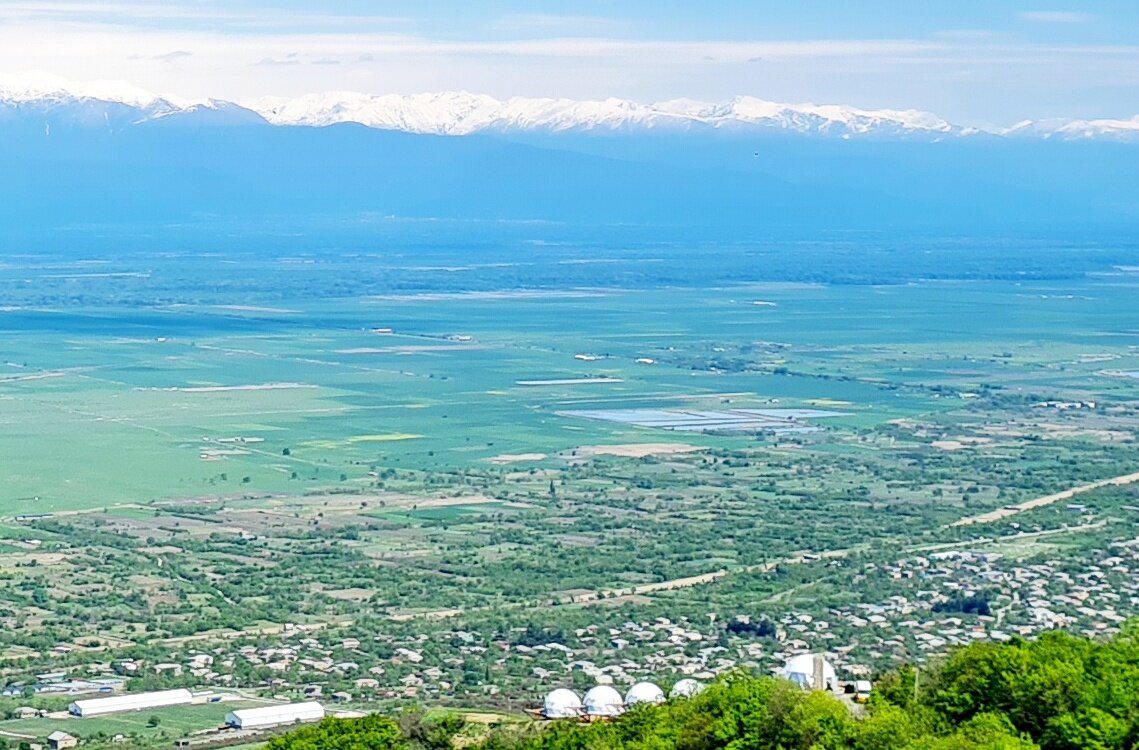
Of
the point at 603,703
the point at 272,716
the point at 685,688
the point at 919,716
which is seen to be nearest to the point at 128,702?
the point at 272,716

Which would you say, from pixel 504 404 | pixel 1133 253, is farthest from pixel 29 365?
pixel 1133 253

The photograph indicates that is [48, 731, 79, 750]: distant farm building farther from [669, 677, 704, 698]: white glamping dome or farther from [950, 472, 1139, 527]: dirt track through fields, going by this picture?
[950, 472, 1139, 527]: dirt track through fields

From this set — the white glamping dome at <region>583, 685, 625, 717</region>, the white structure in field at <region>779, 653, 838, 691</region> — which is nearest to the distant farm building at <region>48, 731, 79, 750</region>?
the white glamping dome at <region>583, 685, 625, 717</region>

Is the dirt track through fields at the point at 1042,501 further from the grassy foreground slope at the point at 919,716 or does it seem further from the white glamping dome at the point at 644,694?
the grassy foreground slope at the point at 919,716

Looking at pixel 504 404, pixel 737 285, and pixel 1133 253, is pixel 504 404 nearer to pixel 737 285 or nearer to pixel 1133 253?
pixel 737 285

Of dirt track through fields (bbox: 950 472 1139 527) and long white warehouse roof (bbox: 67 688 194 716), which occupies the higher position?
long white warehouse roof (bbox: 67 688 194 716)

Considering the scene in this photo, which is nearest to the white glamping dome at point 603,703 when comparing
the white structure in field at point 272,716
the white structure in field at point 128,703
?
the white structure in field at point 272,716

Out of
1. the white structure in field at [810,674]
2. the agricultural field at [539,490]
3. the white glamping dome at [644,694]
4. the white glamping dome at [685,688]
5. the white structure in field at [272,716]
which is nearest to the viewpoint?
the white structure in field at [810,674]
